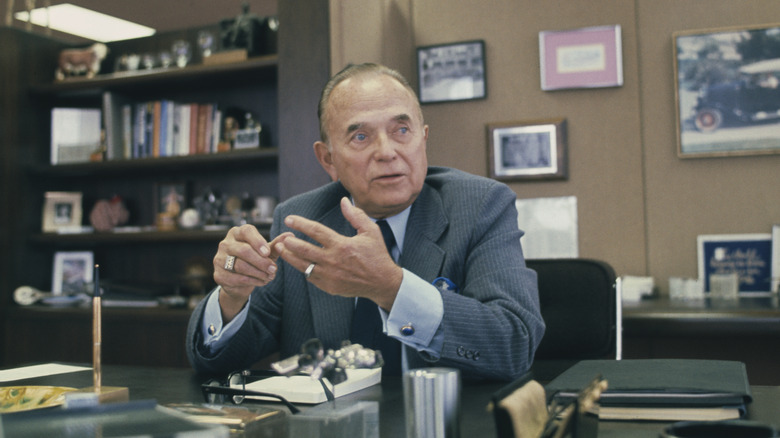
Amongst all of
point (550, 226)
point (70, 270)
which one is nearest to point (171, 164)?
point (70, 270)

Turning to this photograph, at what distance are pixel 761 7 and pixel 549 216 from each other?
133 centimetres

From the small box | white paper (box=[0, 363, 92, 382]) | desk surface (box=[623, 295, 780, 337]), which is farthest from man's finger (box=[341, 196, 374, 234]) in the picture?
desk surface (box=[623, 295, 780, 337])

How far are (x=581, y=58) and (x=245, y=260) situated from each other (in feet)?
8.11

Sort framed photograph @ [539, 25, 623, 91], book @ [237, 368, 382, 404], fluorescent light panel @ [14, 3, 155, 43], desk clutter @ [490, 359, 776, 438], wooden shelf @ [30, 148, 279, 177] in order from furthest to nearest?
fluorescent light panel @ [14, 3, 155, 43]
wooden shelf @ [30, 148, 279, 177]
framed photograph @ [539, 25, 623, 91]
book @ [237, 368, 382, 404]
desk clutter @ [490, 359, 776, 438]

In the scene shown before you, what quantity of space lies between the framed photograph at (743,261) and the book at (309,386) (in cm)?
234

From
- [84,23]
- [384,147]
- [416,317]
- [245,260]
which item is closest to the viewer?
[416,317]

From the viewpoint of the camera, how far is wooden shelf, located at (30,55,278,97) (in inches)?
131

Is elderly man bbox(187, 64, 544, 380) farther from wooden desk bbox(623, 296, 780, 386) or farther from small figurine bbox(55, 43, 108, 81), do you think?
small figurine bbox(55, 43, 108, 81)

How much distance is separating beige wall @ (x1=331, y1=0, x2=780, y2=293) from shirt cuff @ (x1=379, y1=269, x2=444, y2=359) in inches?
81.2

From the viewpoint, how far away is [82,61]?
12.5 feet

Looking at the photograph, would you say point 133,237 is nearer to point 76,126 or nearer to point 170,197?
point 170,197

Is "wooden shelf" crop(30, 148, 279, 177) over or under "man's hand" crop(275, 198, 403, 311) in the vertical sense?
over

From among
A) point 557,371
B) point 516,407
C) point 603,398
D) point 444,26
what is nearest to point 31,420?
point 516,407

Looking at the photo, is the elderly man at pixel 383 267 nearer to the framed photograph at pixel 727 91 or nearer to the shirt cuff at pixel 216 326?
the shirt cuff at pixel 216 326
